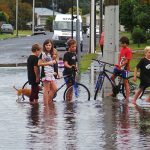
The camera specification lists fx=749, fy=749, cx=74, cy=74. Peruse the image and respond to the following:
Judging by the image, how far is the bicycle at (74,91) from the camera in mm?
18359

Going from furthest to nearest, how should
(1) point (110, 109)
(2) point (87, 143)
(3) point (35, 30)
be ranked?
(3) point (35, 30), (1) point (110, 109), (2) point (87, 143)

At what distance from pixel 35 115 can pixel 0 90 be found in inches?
275

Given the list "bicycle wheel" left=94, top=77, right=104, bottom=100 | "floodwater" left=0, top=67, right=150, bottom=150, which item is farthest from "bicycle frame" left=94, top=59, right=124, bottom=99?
"floodwater" left=0, top=67, right=150, bottom=150

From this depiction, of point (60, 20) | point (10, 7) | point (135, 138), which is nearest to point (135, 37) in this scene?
point (60, 20)

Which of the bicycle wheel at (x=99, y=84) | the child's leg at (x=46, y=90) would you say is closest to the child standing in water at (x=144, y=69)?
the bicycle wheel at (x=99, y=84)

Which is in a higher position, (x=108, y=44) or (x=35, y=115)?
(x=108, y=44)

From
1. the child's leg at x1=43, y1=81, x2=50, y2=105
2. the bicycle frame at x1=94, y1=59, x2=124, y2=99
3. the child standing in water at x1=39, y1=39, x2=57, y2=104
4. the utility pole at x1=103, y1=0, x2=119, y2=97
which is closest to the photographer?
the child standing in water at x1=39, y1=39, x2=57, y2=104

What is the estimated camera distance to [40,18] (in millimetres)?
177625

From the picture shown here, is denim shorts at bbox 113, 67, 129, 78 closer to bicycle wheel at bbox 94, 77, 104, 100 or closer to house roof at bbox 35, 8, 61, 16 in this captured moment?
bicycle wheel at bbox 94, 77, 104, 100

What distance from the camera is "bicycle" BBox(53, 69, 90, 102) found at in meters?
18.4

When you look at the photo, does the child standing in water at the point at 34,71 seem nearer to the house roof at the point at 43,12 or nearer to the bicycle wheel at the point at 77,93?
the bicycle wheel at the point at 77,93

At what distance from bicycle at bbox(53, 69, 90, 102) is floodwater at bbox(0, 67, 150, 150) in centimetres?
31

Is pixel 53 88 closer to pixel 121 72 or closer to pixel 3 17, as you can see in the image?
pixel 121 72

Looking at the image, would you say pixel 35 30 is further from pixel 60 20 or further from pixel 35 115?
pixel 35 115
